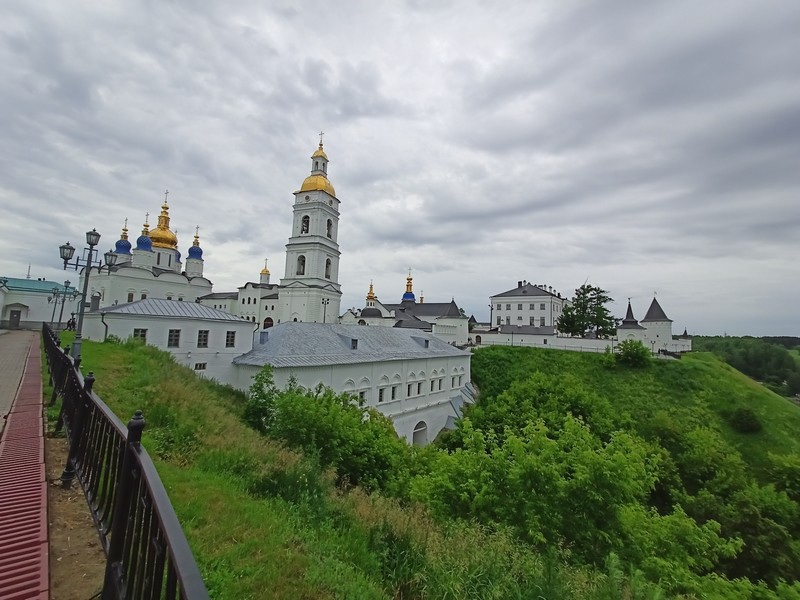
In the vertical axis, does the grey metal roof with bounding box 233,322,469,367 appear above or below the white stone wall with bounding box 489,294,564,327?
below

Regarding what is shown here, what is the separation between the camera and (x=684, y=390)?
33469mm

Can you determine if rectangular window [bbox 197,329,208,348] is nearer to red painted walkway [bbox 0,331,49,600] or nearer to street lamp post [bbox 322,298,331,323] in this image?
red painted walkway [bbox 0,331,49,600]

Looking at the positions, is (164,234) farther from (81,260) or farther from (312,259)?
(81,260)

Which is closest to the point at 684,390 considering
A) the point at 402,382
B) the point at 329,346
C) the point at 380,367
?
the point at 402,382

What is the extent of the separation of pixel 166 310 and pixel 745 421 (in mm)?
39150

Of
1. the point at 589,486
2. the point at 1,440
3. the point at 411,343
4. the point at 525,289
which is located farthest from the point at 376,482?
the point at 525,289

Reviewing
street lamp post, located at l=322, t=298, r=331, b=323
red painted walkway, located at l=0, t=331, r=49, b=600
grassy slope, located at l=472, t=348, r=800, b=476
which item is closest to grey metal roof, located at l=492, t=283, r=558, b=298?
grassy slope, located at l=472, t=348, r=800, b=476

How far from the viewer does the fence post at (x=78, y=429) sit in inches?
176

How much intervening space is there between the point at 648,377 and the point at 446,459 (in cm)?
3261

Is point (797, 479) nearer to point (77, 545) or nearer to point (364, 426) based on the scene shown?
point (364, 426)

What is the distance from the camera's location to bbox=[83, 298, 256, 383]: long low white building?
19.4 m

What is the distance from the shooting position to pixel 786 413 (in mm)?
28562

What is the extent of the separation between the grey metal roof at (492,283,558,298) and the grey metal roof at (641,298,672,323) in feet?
58.0

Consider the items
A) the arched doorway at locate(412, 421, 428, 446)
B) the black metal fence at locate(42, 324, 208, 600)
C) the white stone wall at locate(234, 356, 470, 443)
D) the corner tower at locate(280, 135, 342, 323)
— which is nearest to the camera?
Result: the black metal fence at locate(42, 324, 208, 600)
